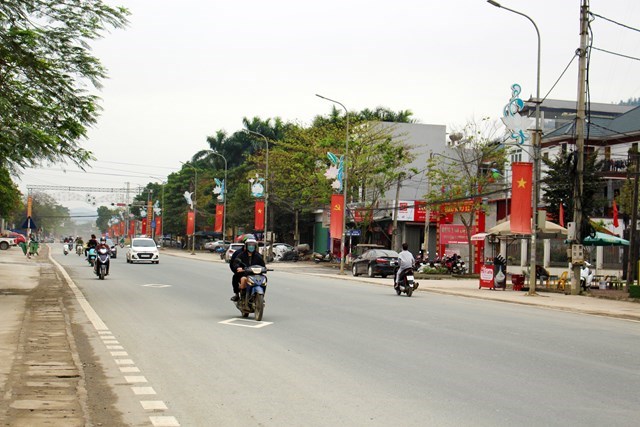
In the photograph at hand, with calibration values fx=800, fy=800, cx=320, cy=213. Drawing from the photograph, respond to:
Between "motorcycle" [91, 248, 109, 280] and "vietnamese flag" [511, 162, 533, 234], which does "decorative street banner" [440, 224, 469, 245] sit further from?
"motorcycle" [91, 248, 109, 280]

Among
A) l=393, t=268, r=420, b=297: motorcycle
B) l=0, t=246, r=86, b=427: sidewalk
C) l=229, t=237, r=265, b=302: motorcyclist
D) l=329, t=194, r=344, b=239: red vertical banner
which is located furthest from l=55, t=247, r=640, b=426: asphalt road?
l=329, t=194, r=344, b=239: red vertical banner

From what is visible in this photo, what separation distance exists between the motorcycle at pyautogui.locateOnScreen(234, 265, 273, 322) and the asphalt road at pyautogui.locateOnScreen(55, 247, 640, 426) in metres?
0.41

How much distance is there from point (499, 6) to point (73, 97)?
1493cm

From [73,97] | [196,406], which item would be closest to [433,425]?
[196,406]

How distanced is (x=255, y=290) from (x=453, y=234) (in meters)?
31.2

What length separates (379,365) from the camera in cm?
1031

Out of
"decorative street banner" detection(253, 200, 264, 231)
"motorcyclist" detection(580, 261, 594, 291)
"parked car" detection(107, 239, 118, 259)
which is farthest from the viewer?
"decorative street banner" detection(253, 200, 264, 231)

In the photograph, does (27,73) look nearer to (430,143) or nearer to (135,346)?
(135,346)

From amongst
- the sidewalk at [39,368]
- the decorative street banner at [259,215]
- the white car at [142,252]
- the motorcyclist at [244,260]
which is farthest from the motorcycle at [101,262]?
the decorative street banner at [259,215]

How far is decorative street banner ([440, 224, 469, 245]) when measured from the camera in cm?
4541

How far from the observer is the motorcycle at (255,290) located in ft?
51.8

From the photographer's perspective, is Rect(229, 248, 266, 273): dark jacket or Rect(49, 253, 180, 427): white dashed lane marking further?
Rect(229, 248, 266, 273): dark jacket

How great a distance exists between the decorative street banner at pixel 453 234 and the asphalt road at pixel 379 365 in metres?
25.5

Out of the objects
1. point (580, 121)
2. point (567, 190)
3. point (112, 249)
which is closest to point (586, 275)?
point (580, 121)
